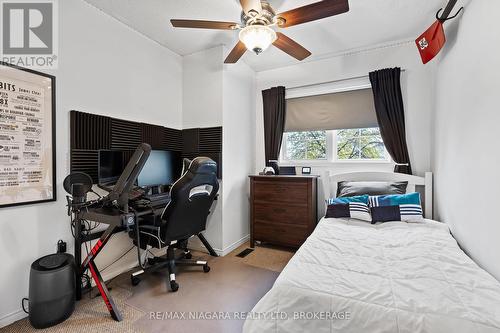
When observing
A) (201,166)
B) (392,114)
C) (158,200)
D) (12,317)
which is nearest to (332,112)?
(392,114)

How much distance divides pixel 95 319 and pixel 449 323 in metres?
2.21

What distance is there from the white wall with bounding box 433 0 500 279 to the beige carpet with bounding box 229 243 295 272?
67.1 inches

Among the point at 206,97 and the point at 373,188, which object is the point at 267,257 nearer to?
the point at 373,188

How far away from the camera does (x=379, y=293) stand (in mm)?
1057

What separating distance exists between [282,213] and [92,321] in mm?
2184

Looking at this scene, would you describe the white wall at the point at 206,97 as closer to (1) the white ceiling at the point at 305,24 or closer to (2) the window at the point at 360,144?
(1) the white ceiling at the point at 305,24

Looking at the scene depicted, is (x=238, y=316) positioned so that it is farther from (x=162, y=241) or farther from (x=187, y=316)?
(x=162, y=241)

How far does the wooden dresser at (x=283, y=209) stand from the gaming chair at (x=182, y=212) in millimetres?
964

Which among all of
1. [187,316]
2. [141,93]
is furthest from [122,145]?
[187,316]

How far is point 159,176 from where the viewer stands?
106 inches

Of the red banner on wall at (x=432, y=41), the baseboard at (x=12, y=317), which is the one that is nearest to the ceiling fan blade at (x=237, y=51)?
the red banner on wall at (x=432, y=41)

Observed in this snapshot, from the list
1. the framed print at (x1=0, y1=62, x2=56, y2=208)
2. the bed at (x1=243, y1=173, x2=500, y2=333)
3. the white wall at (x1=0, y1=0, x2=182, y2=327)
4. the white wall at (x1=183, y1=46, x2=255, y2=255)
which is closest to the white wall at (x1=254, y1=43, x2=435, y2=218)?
the white wall at (x1=183, y1=46, x2=255, y2=255)

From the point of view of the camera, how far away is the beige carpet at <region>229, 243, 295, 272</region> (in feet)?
8.83

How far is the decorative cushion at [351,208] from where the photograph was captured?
2.33 metres
